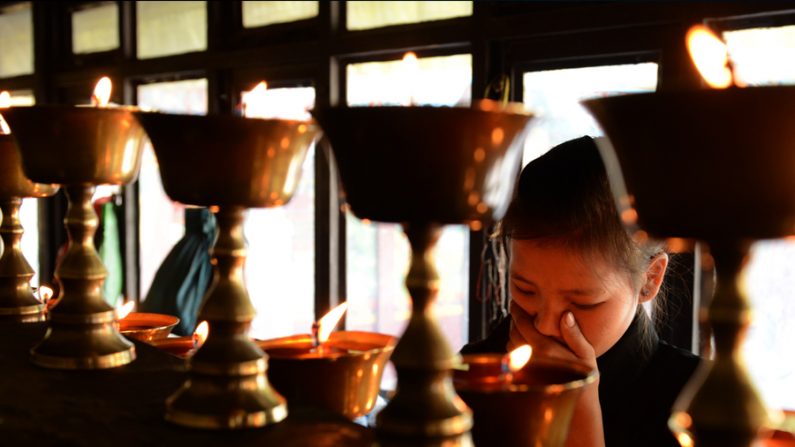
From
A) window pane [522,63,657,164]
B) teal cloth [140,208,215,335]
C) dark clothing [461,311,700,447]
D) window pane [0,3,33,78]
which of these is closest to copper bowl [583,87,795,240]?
dark clothing [461,311,700,447]

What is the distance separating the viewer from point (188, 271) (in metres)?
4.15

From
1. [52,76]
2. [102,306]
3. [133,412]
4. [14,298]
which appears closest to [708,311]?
[133,412]

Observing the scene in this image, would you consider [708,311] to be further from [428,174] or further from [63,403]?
[63,403]

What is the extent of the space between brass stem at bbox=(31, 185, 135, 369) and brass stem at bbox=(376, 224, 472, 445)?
18.2 inches

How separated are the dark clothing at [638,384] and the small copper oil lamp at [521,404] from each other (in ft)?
3.89

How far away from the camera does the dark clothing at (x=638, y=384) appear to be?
1777 millimetres

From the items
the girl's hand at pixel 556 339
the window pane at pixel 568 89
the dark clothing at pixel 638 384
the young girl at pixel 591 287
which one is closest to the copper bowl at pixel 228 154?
the girl's hand at pixel 556 339

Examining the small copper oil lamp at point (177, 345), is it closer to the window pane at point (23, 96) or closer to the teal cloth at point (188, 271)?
the teal cloth at point (188, 271)

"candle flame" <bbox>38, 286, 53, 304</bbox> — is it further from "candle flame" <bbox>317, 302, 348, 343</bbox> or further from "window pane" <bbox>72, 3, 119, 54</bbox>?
"window pane" <bbox>72, 3, 119, 54</bbox>

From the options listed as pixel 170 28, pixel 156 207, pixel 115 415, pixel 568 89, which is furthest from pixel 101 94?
pixel 156 207

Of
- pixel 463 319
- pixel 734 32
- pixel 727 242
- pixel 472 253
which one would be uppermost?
pixel 734 32

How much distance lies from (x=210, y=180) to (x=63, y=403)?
275 mm

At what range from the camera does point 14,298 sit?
46.3 inches

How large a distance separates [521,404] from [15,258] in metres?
0.84
